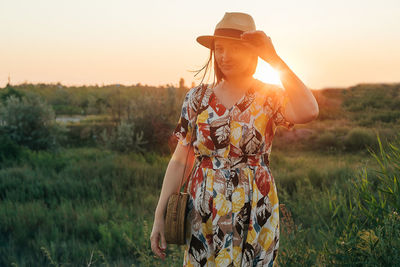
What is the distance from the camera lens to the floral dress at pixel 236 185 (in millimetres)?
1680

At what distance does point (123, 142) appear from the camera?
11.4 meters

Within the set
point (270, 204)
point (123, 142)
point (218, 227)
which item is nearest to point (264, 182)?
point (270, 204)

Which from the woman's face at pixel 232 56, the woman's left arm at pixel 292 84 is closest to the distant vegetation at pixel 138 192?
the woman's left arm at pixel 292 84

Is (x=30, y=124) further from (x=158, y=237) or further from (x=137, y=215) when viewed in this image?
(x=158, y=237)

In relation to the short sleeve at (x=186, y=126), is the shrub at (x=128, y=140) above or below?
below

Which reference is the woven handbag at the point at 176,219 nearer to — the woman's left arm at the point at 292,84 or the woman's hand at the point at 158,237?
the woman's hand at the point at 158,237

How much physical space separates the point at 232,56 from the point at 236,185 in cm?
59

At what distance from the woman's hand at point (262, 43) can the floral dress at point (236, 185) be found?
0.20 meters

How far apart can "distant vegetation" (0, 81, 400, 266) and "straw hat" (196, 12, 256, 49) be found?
127cm

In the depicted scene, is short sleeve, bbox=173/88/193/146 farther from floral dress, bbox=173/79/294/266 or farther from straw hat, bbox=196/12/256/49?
straw hat, bbox=196/12/256/49

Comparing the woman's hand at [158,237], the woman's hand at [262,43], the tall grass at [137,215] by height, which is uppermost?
the woman's hand at [262,43]

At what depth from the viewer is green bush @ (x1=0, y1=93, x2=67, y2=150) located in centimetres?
1242

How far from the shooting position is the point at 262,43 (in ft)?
5.24

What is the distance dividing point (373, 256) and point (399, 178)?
34.8 inches
